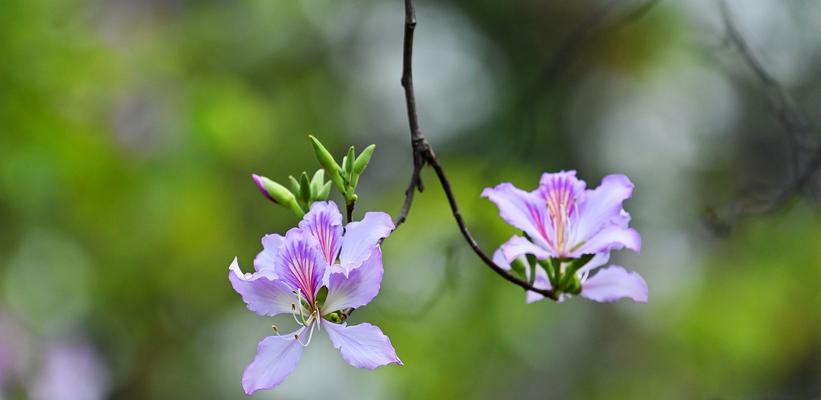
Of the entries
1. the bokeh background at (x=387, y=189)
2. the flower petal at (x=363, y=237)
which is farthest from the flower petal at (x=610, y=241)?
the bokeh background at (x=387, y=189)

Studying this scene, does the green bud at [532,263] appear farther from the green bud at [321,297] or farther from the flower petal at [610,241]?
the green bud at [321,297]

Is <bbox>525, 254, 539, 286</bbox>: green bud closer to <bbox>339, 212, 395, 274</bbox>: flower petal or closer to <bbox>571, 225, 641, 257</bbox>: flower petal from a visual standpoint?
<bbox>571, 225, 641, 257</bbox>: flower petal

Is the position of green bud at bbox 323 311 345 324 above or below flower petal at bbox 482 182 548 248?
below

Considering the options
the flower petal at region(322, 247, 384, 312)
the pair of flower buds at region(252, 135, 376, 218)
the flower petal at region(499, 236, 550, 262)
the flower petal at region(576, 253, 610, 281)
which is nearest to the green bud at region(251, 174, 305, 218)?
the pair of flower buds at region(252, 135, 376, 218)

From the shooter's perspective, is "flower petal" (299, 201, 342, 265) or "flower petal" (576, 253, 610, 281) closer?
"flower petal" (299, 201, 342, 265)

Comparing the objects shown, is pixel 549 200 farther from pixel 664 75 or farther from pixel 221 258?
pixel 664 75

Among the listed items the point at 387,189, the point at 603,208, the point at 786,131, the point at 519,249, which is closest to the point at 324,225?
the point at 519,249
